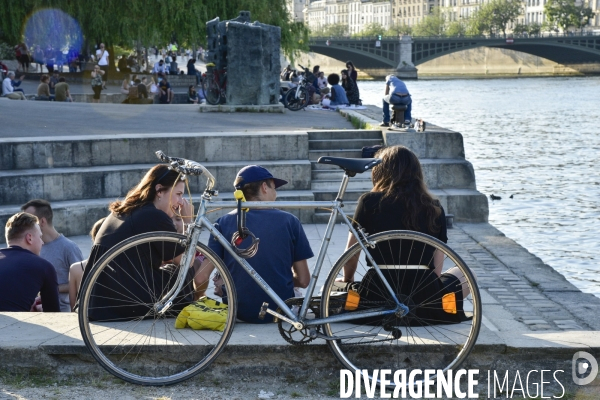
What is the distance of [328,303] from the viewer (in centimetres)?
424

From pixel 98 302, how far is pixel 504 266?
17.0 feet

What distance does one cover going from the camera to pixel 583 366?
14.3 feet

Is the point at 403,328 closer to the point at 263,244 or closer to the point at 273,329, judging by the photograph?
the point at 273,329

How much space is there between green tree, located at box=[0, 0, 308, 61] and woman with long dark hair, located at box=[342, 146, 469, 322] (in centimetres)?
2546

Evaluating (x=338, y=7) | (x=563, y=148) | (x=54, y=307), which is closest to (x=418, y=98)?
(x=563, y=148)

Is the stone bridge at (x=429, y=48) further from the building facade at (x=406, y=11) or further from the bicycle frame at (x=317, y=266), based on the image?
the bicycle frame at (x=317, y=266)

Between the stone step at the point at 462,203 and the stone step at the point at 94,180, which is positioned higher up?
the stone step at the point at 94,180

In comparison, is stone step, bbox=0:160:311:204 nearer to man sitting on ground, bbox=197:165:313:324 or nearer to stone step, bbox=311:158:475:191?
stone step, bbox=311:158:475:191

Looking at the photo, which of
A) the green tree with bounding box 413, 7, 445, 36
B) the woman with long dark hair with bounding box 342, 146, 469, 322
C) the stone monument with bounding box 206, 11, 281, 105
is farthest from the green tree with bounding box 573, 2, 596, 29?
the woman with long dark hair with bounding box 342, 146, 469, 322

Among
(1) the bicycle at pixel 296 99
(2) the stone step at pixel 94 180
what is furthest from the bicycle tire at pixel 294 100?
(2) the stone step at pixel 94 180

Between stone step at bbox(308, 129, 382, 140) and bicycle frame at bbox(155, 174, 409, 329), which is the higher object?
bicycle frame at bbox(155, 174, 409, 329)

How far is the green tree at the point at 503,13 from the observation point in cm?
12425

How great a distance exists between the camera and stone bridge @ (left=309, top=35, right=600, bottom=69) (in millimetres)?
85875

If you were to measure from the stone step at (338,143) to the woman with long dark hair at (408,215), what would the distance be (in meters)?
7.91
